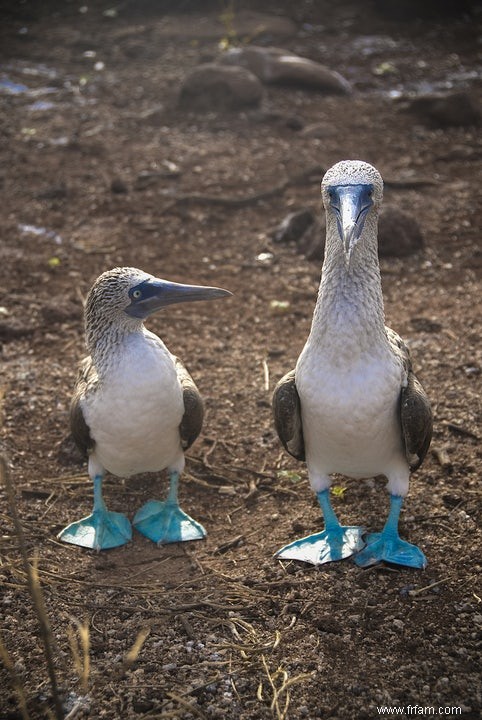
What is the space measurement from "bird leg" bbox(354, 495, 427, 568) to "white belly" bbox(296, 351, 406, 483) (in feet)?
0.90

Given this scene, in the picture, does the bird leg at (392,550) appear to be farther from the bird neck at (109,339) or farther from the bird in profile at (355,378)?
the bird neck at (109,339)

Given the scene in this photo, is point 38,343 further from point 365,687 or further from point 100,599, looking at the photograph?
point 365,687

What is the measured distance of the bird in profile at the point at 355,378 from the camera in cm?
348

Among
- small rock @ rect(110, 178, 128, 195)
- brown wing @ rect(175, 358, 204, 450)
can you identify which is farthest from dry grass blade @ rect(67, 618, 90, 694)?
small rock @ rect(110, 178, 128, 195)

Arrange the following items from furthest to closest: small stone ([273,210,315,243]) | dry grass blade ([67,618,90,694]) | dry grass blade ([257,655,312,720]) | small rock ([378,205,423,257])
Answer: small stone ([273,210,315,243])
small rock ([378,205,423,257])
dry grass blade ([257,655,312,720])
dry grass blade ([67,618,90,694])

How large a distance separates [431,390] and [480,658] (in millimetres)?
2089

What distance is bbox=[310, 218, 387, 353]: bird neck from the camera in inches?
137

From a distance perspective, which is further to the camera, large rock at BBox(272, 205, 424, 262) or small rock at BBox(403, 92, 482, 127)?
small rock at BBox(403, 92, 482, 127)

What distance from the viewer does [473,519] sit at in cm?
398

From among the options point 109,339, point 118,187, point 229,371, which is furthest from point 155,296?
point 118,187

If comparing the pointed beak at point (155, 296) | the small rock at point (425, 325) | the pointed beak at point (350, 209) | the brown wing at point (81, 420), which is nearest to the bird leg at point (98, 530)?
the brown wing at point (81, 420)

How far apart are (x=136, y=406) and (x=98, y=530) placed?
707mm

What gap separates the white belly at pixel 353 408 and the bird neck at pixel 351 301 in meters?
0.09

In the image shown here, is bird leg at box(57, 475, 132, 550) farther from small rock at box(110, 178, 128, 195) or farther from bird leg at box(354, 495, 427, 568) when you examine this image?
small rock at box(110, 178, 128, 195)
